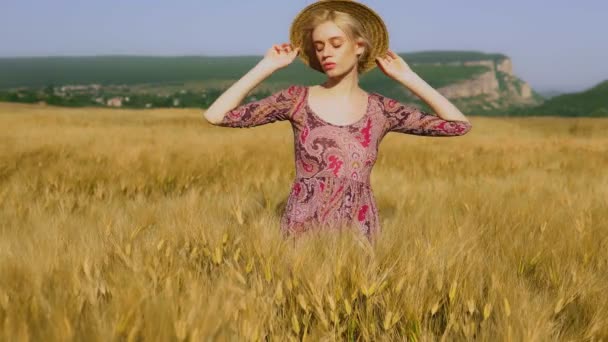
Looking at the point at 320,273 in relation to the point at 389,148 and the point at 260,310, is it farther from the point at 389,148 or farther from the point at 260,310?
the point at 389,148

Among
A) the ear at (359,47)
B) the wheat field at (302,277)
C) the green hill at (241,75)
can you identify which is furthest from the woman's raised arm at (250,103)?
the green hill at (241,75)

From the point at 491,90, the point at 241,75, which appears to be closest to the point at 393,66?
the point at 241,75

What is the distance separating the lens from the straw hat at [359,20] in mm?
2047

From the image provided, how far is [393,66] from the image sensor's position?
220cm

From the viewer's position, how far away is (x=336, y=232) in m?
1.70

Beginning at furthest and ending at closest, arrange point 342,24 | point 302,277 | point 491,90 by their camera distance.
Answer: point 491,90
point 342,24
point 302,277

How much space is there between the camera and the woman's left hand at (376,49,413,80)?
218 cm

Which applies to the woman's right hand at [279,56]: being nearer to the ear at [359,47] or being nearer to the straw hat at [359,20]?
the straw hat at [359,20]

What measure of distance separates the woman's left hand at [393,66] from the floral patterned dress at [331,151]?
11 cm

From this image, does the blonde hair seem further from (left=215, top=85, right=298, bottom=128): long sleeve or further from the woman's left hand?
(left=215, top=85, right=298, bottom=128): long sleeve

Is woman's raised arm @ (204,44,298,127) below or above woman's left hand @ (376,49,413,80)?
below

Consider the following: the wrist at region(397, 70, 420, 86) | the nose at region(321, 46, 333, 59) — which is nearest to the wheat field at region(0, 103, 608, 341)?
the wrist at region(397, 70, 420, 86)

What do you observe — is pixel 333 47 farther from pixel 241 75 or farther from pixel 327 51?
pixel 241 75

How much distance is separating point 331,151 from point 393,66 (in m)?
0.43
